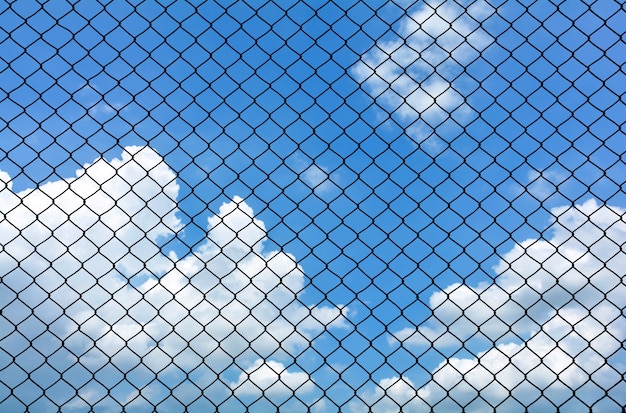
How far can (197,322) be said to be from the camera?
3469mm

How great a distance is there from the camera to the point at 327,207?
362 centimetres

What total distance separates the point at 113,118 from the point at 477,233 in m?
1.90

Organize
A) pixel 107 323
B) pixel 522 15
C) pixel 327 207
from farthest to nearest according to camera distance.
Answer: pixel 522 15 < pixel 327 207 < pixel 107 323

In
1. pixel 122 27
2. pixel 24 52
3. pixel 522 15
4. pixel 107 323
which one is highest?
pixel 522 15

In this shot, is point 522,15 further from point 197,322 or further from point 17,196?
point 17,196

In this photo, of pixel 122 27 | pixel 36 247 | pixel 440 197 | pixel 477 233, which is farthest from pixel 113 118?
pixel 477 233

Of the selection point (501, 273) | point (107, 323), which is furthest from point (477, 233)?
point (107, 323)

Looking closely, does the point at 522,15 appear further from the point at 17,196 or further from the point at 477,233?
the point at 17,196

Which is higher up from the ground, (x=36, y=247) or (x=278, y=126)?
(x=278, y=126)

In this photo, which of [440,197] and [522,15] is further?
Answer: [522,15]

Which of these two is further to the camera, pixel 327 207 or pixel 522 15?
pixel 522 15

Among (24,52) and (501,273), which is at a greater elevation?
(501,273)

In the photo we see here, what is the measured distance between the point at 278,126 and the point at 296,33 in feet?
1.64

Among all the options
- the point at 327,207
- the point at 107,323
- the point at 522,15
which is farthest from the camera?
the point at 522,15
